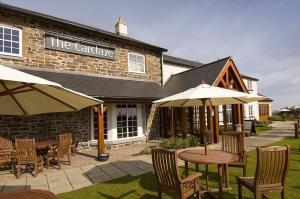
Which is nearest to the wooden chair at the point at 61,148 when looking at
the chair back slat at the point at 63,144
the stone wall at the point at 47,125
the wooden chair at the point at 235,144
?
the chair back slat at the point at 63,144

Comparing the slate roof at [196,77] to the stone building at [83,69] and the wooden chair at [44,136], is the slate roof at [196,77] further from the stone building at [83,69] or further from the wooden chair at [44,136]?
the wooden chair at [44,136]

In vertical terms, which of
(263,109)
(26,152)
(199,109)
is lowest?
(26,152)

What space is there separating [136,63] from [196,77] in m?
4.32

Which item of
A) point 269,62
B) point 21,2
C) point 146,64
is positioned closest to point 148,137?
point 146,64

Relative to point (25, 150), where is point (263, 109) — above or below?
above

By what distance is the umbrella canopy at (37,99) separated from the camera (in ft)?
10.3

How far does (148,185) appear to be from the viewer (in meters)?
6.28

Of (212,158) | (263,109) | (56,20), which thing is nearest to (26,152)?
(212,158)

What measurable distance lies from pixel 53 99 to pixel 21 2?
1485cm

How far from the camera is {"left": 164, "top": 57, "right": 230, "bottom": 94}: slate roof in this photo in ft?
43.7

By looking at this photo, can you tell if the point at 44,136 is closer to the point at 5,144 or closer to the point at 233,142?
the point at 5,144

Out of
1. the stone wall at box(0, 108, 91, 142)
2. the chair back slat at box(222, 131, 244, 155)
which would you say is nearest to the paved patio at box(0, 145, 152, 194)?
the stone wall at box(0, 108, 91, 142)

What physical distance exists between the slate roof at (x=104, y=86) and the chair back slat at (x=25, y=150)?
138 inches

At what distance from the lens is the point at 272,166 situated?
13.3 ft
